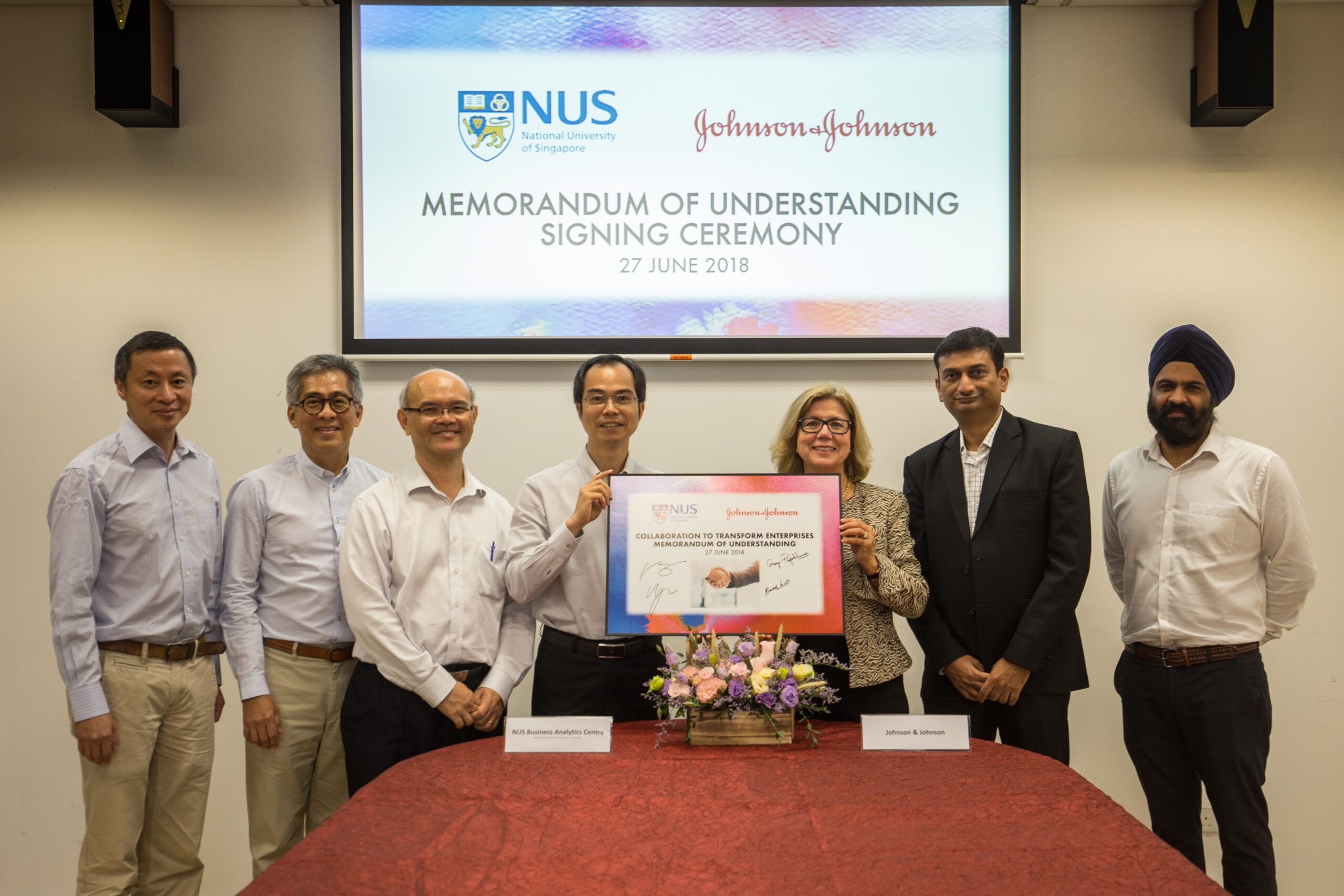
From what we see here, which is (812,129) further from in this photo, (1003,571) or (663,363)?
(1003,571)

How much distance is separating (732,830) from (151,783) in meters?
1.88

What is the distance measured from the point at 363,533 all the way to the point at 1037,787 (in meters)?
1.85

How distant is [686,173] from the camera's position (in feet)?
11.9

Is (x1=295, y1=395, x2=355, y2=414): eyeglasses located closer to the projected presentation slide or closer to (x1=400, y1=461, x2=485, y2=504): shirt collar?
(x1=400, y1=461, x2=485, y2=504): shirt collar

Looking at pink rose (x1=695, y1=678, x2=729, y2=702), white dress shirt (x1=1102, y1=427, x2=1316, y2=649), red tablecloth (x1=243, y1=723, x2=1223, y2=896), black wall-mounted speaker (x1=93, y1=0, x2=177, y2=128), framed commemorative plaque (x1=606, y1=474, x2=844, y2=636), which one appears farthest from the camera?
black wall-mounted speaker (x1=93, y1=0, x2=177, y2=128)

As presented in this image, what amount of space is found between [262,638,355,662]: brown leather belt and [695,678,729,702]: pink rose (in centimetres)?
110

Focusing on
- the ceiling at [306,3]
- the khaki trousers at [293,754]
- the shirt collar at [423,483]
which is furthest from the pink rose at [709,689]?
the ceiling at [306,3]

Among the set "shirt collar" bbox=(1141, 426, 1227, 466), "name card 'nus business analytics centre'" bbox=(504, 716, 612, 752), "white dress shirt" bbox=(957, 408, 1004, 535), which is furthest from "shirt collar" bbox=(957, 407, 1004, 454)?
"name card 'nus business analytics centre'" bbox=(504, 716, 612, 752)

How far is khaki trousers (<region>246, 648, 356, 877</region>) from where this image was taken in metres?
2.61

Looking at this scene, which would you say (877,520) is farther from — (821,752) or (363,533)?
(363,533)

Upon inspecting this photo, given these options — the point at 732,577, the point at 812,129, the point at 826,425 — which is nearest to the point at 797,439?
the point at 826,425

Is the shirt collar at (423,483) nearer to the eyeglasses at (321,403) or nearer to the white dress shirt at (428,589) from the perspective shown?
the white dress shirt at (428,589)

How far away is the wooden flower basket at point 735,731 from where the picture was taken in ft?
7.29

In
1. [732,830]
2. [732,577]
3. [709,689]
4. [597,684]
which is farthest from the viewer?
[597,684]
